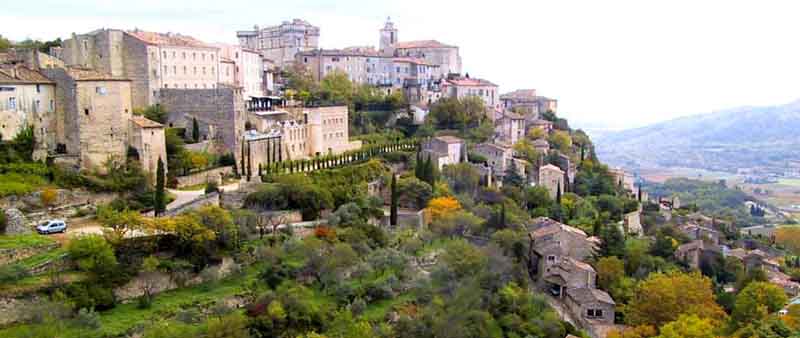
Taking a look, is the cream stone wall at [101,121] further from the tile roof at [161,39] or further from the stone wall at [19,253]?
the tile roof at [161,39]

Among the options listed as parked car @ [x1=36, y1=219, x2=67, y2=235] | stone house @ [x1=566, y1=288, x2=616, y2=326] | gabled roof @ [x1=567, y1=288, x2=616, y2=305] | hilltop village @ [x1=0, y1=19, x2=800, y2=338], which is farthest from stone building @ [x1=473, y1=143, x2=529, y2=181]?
parked car @ [x1=36, y1=219, x2=67, y2=235]

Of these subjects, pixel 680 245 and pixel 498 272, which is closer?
pixel 498 272

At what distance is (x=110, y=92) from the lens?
28.3 metres

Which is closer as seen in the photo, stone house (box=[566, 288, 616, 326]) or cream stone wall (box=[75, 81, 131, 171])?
cream stone wall (box=[75, 81, 131, 171])

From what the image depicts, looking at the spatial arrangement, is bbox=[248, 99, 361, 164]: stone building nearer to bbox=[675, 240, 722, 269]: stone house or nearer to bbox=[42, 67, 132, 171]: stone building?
bbox=[42, 67, 132, 171]: stone building

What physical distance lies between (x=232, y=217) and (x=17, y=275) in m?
7.72

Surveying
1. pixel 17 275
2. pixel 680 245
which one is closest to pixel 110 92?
pixel 17 275

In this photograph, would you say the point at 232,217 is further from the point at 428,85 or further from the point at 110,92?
the point at 428,85

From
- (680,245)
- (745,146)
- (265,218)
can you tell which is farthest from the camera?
(745,146)

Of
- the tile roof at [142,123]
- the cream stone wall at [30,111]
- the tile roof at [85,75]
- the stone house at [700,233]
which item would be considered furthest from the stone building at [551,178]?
the cream stone wall at [30,111]

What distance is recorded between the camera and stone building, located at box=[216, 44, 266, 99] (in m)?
44.3

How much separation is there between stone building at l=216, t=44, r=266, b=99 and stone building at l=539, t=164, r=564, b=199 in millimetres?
19393

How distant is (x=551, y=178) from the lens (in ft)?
154

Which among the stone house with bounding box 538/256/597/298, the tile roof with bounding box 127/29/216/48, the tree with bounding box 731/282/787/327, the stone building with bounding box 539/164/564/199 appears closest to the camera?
the tree with bounding box 731/282/787/327
